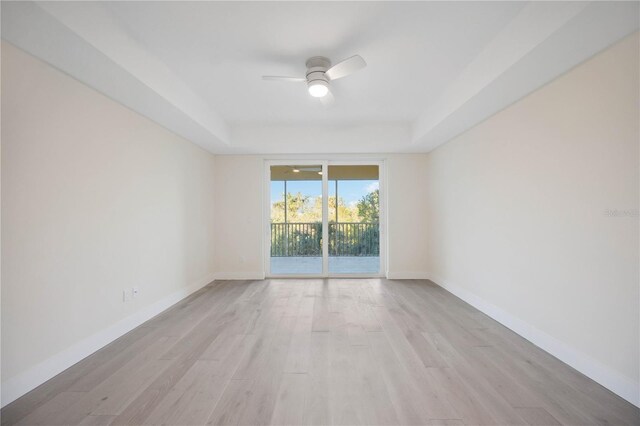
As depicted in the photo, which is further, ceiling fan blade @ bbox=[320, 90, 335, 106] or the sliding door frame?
the sliding door frame

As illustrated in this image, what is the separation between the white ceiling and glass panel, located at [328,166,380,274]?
1739 mm

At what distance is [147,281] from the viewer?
9.89 ft

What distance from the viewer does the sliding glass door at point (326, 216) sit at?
502 cm

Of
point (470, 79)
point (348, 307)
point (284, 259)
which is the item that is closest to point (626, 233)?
point (470, 79)

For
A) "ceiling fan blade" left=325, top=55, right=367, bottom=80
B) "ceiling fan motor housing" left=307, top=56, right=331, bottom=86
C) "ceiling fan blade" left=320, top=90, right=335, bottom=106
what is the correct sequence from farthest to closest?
1. "ceiling fan blade" left=320, top=90, right=335, bottom=106
2. "ceiling fan motor housing" left=307, top=56, right=331, bottom=86
3. "ceiling fan blade" left=325, top=55, right=367, bottom=80

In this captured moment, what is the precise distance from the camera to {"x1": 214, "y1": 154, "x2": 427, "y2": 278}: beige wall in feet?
15.9

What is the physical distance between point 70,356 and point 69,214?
1.05 m

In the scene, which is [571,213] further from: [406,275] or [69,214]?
[69,214]

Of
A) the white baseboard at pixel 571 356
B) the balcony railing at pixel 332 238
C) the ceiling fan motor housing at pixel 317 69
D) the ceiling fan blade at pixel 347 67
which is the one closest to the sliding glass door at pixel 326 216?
the balcony railing at pixel 332 238

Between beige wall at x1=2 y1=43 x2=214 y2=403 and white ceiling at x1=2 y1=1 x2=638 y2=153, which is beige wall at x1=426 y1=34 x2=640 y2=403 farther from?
beige wall at x1=2 y1=43 x2=214 y2=403

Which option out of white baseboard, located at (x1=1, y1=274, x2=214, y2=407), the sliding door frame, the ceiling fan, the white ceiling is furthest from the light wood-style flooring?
the ceiling fan

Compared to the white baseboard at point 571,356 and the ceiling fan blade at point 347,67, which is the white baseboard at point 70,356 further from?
the white baseboard at point 571,356

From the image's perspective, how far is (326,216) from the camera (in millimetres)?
5008

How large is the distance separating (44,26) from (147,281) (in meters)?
2.31
